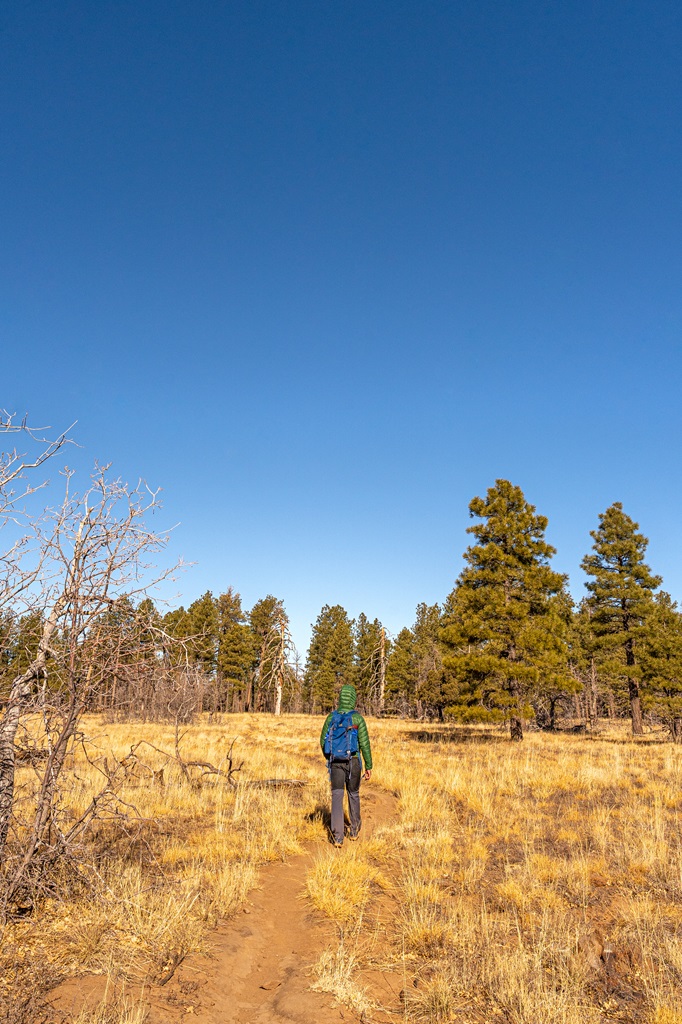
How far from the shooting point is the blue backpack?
7.55m

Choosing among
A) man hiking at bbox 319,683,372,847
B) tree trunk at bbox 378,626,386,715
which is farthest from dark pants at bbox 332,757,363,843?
tree trunk at bbox 378,626,386,715

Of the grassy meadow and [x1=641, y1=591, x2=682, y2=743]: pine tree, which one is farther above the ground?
[x1=641, y1=591, x2=682, y2=743]: pine tree

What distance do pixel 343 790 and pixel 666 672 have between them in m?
18.0

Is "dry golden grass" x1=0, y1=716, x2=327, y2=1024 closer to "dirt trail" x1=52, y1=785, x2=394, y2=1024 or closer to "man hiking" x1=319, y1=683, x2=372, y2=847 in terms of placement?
"dirt trail" x1=52, y1=785, x2=394, y2=1024

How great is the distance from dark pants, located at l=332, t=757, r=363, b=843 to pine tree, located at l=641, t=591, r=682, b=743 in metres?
17.5

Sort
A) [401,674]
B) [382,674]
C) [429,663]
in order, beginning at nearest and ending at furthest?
[429,663], [382,674], [401,674]

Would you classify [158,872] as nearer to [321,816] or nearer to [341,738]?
[341,738]

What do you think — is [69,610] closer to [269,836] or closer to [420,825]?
[269,836]

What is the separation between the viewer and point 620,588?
25.1 meters

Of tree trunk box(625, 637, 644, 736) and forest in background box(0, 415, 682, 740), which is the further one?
tree trunk box(625, 637, 644, 736)

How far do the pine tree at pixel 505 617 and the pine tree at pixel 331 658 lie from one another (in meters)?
28.4

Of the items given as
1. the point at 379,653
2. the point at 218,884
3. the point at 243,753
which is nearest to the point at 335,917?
the point at 218,884

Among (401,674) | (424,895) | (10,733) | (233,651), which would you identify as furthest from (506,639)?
(233,651)

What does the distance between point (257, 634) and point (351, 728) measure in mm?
49628
